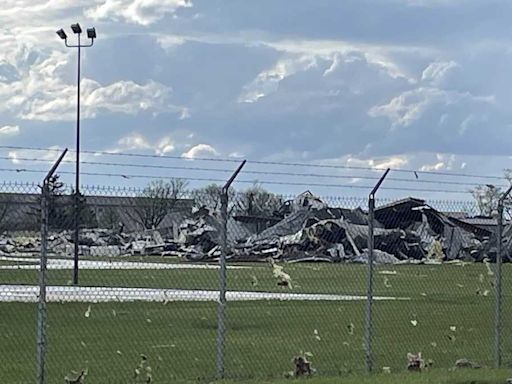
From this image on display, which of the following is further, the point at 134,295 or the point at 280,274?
the point at 134,295

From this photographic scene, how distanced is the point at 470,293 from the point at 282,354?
1689 cm

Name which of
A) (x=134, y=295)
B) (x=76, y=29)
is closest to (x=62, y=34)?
(x=76, y=29)

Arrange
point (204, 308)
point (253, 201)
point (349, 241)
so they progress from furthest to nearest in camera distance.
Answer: point (349, 241), point (204, 308), point (253, 201)

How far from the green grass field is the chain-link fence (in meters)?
0.04

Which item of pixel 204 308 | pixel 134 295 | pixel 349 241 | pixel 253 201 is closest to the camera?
pixel 253 201

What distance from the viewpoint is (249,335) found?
19.3 m

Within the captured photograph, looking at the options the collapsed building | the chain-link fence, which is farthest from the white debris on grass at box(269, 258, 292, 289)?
the collapsed building

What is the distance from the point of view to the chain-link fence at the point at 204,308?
13328 mm

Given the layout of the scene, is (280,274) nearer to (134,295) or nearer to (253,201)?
(253,201)

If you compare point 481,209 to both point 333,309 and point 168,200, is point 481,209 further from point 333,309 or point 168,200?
point 333,309

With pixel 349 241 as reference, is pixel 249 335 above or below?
below

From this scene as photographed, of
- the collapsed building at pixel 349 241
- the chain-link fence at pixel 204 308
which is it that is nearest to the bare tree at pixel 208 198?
the chain-link fence at pixel 204 308

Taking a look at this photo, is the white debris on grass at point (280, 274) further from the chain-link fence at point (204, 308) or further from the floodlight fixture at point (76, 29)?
the floodlight fixture at point (76, 29)

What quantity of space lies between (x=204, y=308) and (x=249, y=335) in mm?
5736
